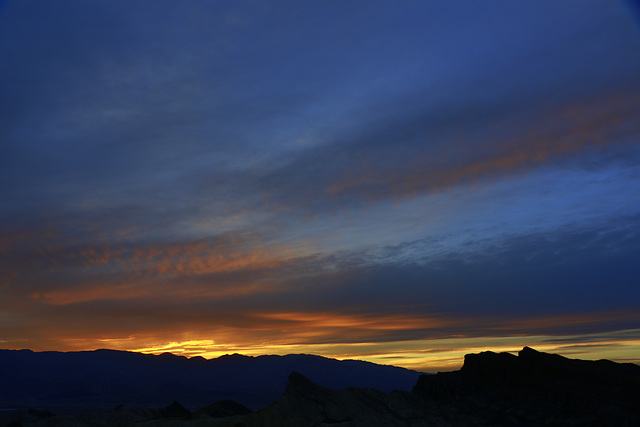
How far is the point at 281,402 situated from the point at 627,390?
1569 inches

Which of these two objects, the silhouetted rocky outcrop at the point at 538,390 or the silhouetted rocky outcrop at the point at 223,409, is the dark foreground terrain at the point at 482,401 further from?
the silhouetted rocky outcrop at the point at 223,409

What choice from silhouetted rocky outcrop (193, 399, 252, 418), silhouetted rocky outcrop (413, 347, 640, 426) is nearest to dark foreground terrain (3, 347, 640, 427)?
silhouetted rocky outcrop (413, 347, 640, 426)

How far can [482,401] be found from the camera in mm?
68500

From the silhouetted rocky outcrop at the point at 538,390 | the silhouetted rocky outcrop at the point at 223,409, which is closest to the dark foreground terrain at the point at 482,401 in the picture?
the silhouetted rocky outcrop at the point at 538,390

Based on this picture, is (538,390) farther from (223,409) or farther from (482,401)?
(223,409)

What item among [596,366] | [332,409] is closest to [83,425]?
[332,409]

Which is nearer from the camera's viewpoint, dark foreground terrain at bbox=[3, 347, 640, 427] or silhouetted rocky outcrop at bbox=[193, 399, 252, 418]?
A: dark foreground terrain at bbox=[3, 347, 640, 427]

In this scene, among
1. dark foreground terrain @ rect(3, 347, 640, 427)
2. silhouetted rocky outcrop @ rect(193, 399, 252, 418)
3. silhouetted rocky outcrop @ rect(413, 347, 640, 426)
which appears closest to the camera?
dark foreground terrain @ rect(3, 347, 640, 427)

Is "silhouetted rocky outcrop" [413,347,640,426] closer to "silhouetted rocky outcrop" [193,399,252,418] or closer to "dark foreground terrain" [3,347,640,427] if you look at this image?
"dark foreground terrain" [3,347,640,427]

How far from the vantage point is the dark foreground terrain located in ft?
187

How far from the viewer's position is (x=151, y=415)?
3233 inches

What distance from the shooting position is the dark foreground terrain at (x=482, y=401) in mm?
57031

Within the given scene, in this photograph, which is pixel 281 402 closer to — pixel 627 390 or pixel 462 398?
pixel 462 398

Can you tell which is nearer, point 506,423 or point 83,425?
point 506,423
